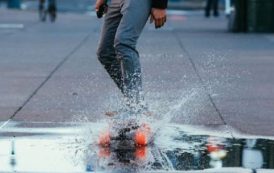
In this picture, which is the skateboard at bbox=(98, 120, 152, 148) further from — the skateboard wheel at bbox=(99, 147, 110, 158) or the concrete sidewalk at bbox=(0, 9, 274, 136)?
the concrete sidewalk at bbox=(0, 9, 274, 136)

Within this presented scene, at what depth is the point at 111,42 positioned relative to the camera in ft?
27.2

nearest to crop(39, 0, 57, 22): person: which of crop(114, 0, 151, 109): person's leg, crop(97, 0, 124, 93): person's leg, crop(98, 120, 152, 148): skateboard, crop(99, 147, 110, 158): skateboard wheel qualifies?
crop(97, 0, 124, 93): person's leg

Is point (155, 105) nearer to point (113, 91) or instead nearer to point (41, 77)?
point (113, 91)

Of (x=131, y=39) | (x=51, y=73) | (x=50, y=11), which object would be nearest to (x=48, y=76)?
(x=51, y=73)

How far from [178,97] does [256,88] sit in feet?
5.23

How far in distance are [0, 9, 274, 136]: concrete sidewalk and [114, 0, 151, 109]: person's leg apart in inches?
49.0

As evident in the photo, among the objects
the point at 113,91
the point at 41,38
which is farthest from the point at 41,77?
the point at 41,38

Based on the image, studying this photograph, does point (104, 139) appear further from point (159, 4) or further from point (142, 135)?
point (159, 4)

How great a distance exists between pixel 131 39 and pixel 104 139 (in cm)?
90

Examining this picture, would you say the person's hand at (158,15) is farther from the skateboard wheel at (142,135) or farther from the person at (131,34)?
the skateboard wheel at (142,135)

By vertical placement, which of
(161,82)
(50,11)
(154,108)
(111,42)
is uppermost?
(111,42)

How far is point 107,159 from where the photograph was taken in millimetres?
7055

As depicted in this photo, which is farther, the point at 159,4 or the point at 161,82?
the point at 161,82

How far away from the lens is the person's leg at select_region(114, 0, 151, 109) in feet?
25.9
